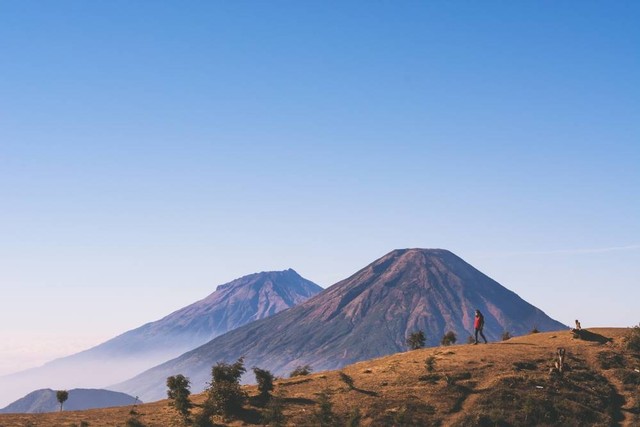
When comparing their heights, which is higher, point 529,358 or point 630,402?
point 529,358

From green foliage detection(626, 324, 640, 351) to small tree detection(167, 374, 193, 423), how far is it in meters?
41.6

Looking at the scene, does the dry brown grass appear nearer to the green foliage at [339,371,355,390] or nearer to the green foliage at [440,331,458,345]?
the green foliage at [339,371,355,390]

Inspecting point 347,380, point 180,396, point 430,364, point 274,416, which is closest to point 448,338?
point 430,364

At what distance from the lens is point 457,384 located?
5138 cm

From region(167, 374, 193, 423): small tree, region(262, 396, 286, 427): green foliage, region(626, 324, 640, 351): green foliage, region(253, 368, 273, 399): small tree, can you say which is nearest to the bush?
region(253, 368, 273, 399): small tree

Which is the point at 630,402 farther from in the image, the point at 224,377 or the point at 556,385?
the point at 224,377

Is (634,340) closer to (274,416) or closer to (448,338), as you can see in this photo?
(448,338)

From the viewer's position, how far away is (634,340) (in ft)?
200

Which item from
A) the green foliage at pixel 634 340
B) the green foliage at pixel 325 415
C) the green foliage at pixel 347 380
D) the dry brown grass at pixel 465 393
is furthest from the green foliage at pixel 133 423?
the green foliage at pixel 634 340

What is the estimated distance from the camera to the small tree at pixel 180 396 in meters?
47.9

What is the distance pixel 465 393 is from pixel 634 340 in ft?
72.7

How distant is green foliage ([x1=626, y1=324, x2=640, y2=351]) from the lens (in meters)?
60.2

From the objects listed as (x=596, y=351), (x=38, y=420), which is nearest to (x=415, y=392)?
(x=596, y=351)

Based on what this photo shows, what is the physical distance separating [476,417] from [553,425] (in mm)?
5522
